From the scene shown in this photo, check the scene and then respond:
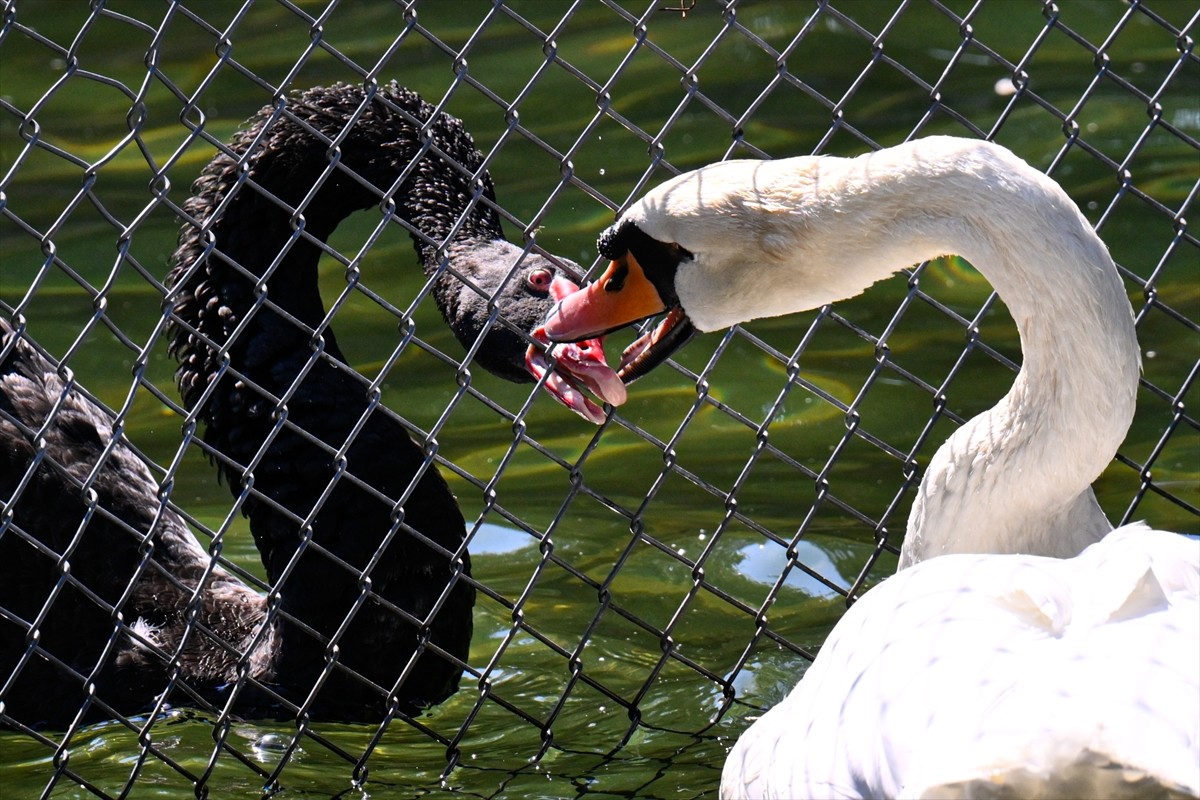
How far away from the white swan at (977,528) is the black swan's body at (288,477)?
63 cm

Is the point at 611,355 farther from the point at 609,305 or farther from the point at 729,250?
the point at 729,250

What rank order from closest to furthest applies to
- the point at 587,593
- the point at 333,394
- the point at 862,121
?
the point at 333,394
the point at 587,593
the point at 862,121

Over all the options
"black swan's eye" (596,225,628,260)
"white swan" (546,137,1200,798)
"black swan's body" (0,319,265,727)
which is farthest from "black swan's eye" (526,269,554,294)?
"black swan's body" (0,319,265,727)

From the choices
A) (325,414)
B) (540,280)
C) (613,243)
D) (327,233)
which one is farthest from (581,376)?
(327,233)

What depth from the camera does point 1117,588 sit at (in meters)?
2.54

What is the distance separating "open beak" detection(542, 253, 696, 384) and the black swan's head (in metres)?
0.60

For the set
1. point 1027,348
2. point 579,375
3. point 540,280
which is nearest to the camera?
point 1027,348

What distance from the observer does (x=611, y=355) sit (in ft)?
20.1

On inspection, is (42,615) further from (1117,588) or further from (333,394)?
(1117,588)

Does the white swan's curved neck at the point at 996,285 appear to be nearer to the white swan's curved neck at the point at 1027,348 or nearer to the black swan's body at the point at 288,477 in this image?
the white swan's curved neck at the point at 1027,348

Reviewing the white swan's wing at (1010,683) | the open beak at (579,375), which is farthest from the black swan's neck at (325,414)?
the white swan's wing at (1010,683)

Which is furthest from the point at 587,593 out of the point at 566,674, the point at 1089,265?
the point at 1089,265

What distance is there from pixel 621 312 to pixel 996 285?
2.52 feet

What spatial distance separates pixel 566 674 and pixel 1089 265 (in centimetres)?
194
